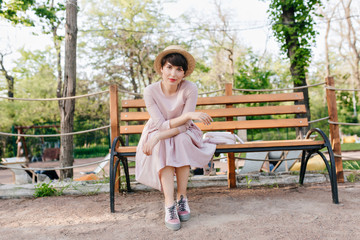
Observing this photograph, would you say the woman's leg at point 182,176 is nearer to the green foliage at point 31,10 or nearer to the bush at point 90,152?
the green foliage at point 31,10

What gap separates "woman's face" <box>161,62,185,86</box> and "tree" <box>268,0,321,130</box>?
7.05 meters

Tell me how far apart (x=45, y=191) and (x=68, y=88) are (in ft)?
6.75

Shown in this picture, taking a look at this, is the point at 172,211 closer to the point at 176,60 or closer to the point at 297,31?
the point at 176,60

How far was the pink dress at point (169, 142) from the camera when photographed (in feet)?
7.45

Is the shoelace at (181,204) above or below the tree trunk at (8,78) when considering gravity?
below

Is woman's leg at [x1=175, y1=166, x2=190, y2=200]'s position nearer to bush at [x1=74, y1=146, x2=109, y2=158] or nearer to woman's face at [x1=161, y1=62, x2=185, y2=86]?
woman's face at [x1=161, y1=62, x2=185, y2=86]

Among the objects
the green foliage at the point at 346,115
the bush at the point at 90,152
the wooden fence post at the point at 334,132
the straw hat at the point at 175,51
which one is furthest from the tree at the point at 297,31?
the green foliage at the point at 346,115

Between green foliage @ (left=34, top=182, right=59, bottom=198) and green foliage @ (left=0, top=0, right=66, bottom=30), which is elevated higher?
green foliage @ (left=0, top=0, right=66, bottom=30)

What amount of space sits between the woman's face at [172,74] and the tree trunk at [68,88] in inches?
113

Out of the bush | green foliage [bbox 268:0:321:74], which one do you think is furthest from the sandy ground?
the bush

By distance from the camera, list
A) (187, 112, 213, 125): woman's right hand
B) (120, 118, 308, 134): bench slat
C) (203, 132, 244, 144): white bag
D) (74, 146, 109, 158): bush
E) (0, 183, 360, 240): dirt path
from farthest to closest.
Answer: (74, 146, 109, 158): bush, (120, 118, 308, 134): bench slat, (203, 132, 244, 144): white bag, (187, 112, 213, 125): woman's right hand, (0, 183, 360, 240): dirt path

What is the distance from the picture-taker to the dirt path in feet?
6.44

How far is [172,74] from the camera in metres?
2.40

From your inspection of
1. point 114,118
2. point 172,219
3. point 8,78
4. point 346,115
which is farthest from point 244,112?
point 346,115
